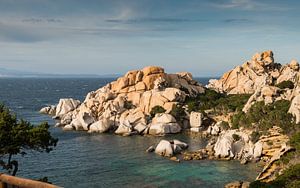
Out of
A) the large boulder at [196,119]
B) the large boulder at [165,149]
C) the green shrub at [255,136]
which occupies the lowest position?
the large boulder at [165,149]

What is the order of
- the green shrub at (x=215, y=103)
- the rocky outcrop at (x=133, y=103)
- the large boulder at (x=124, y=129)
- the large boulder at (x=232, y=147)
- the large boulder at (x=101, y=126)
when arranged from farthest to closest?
1. the green shrub at (x=215, y=103)
2. the large boulder at (x=101, y=126)
3. the rocky outcrop at (x=133, y=103)
4. the large boulder at (x=124, y=129)
5. the large boulder at (x=232, y=147)

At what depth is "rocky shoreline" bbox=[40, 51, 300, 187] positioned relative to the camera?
194 feet

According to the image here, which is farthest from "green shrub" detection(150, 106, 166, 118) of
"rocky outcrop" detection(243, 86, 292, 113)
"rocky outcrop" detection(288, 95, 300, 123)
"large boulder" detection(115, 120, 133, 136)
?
"rocky outcrop" detection(288, 95, 300, 123)

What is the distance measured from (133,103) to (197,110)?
57.2 feet

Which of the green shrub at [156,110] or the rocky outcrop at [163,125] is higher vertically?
the green shrub at [156,110]

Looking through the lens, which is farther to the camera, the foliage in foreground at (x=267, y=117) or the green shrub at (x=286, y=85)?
the green shrub at (x=286, y=85)

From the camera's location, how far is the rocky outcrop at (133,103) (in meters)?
82.0

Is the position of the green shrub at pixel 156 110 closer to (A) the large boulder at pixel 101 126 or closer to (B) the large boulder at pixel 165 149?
(A) the large boulder at pixel 101 126

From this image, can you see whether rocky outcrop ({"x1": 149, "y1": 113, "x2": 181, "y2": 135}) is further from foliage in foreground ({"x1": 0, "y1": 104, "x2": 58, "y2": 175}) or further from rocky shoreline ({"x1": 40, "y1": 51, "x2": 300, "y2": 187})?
foliage in foreground ({"x1": 0, "y1": 104, "x2": 58, "y2": 175})

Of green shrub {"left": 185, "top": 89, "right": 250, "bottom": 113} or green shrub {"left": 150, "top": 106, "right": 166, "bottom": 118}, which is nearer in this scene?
green shrub {"left": 185, "top": 89, "right": 250, "bottom": 113}

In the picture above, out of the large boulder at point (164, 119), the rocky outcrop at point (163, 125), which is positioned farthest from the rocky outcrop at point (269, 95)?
the large boulder at point (164, 119)

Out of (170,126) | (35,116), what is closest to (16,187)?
(170,126)

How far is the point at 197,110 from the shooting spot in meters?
88.6

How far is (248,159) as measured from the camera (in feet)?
185
